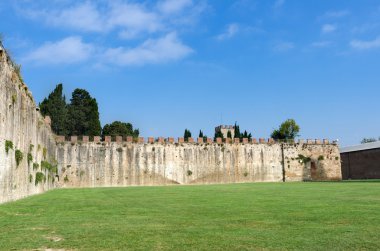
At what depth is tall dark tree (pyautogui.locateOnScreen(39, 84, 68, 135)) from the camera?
52.7m

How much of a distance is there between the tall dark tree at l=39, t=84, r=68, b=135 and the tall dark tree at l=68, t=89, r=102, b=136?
122cm

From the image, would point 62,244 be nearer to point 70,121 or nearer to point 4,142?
point 4,142

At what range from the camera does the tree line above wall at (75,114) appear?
53.0 m

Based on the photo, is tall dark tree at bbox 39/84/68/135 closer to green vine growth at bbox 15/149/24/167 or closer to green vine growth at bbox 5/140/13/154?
green vine growth at bbox 15/149/24/167

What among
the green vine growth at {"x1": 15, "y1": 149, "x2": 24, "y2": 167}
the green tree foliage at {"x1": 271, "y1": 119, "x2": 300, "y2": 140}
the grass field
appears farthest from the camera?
the green tree foliage at {"x1": 271, "y1": 119, "x2": 300, "y2": 140}

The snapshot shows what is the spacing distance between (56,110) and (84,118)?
3.85 meters

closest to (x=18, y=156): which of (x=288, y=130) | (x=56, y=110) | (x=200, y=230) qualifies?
(x=200, y=230)

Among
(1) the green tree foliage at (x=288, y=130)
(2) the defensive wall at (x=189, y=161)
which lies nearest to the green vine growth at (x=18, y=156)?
(2) the defensive wall at (x=189, y=161)

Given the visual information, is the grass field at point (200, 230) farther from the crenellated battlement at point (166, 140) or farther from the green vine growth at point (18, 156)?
the crenellated battlement at point (166, 140)

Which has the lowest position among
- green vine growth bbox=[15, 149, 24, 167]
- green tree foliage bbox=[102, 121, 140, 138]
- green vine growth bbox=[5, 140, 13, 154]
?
green vine growth bbox=[15, 149, 24, 167]

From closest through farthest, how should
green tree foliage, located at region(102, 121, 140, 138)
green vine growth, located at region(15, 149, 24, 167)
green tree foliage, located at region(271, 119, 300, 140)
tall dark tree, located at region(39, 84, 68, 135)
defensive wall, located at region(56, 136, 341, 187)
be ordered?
green vine growth, located at region(15, 149, 24, 167), defensive wall, located at region(56, 136, 341, 187), tall dark tree, located at region(39, 84, 68, 135), green tree foliage, located at region(102, 121, 140, 138), green tree foliage, located at region(271, 119, 300, 140)

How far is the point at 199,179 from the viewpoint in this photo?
128 feet

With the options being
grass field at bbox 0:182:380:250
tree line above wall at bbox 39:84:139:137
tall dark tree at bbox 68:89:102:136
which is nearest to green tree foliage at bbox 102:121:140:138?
tree line above wall at bbox 39:84:139:137

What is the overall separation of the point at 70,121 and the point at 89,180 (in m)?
21.8
